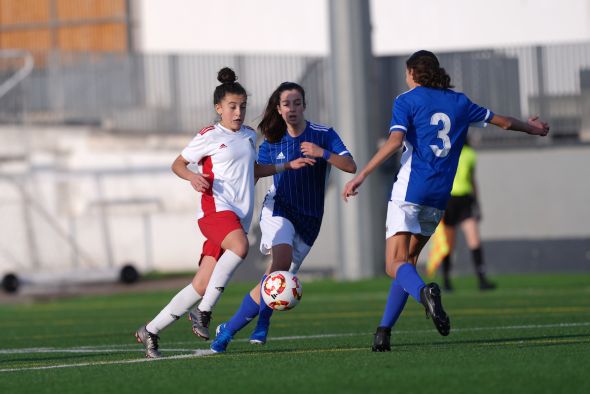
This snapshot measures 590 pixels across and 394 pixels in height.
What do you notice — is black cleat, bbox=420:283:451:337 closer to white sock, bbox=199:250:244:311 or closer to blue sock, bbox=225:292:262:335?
white sock, bbox=199:250:244:311

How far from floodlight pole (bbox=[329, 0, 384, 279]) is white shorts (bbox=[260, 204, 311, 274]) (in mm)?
11407

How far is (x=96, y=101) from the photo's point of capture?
2433 cm

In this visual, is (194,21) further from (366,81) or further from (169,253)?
(366,81)

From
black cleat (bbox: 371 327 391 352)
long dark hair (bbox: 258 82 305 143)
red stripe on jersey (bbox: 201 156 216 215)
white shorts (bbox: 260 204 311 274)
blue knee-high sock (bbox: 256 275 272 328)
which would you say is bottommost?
black cleat (bbox: 371 327 391 352)

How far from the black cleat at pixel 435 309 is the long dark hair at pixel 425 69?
143 centimetres

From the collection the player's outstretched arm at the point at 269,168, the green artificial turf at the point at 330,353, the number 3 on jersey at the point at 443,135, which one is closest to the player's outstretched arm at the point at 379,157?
the number 3 on jersey at the point at 443,135

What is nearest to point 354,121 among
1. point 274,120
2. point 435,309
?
point 274,120

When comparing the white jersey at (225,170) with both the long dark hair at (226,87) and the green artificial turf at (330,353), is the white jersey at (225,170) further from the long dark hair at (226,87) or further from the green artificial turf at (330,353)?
the green artificial turf at (330,353)

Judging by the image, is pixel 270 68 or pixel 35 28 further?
pixel 35 28

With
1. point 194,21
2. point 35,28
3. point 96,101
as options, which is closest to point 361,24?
point 96,101

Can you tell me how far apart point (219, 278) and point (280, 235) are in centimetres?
80

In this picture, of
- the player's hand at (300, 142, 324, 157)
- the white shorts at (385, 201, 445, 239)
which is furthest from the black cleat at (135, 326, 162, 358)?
the white shorts at (385, 201, 445, 239)

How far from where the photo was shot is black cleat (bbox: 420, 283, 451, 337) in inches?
313

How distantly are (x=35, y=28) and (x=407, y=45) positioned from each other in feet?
38.5
